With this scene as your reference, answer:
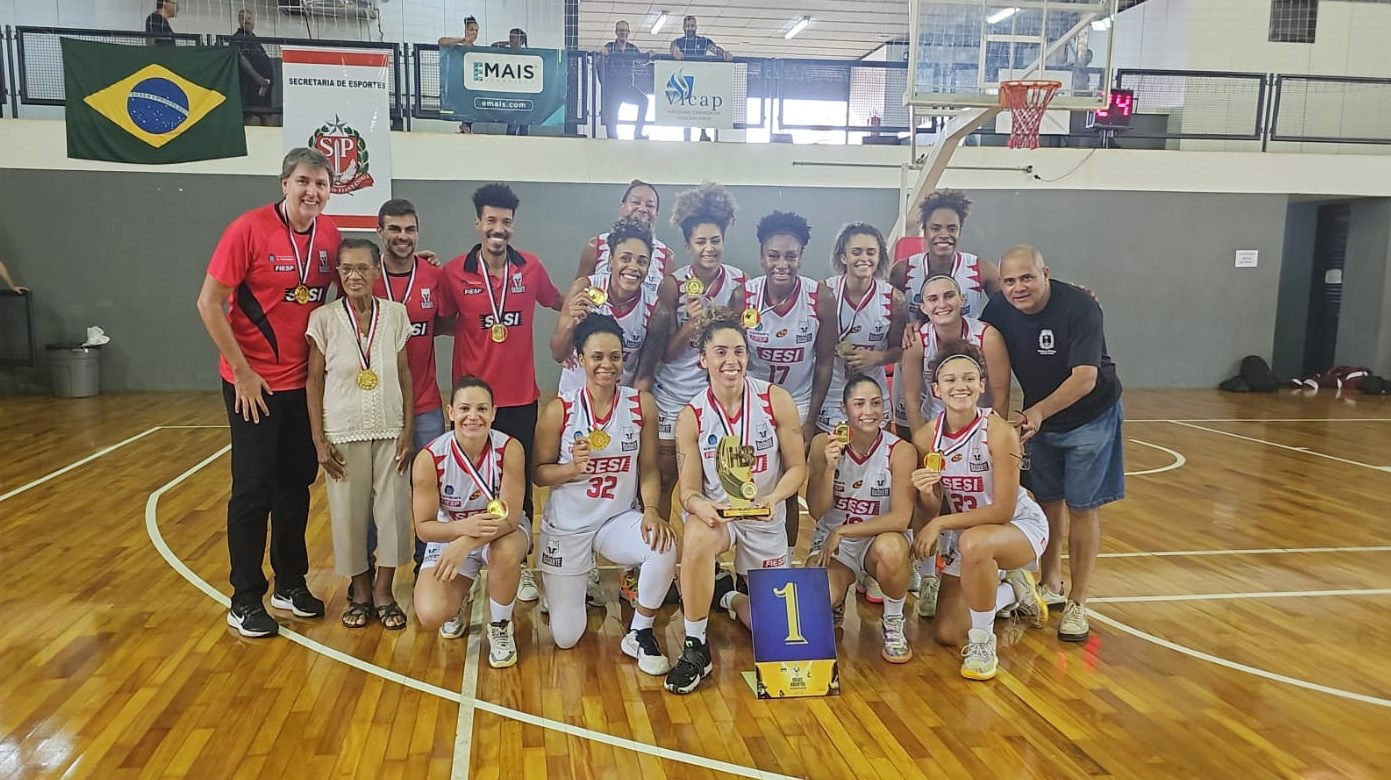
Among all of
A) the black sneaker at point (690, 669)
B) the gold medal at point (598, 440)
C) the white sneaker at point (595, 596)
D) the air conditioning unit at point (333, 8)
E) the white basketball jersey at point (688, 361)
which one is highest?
the air conditioning unit at point (333, 8)

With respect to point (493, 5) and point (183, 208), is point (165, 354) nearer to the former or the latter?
point (183, 208)

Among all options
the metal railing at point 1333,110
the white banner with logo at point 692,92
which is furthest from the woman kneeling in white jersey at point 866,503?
the metal railing at point 1333,110

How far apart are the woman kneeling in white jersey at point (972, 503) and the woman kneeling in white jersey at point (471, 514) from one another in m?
1.47

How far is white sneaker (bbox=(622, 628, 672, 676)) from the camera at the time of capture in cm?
→ 331

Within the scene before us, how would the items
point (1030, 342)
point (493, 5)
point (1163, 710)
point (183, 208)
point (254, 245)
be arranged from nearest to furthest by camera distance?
point (1163, 710) → point (254, 245) → point (1030, 342) → point (183, 208) → point (493, 5)

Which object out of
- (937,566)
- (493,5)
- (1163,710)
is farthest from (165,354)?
(1163,710)

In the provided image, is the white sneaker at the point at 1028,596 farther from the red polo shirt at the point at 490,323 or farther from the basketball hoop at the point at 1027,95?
the basketball hoop at the point at 1027,95

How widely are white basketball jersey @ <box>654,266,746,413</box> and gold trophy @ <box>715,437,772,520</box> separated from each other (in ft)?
2.37

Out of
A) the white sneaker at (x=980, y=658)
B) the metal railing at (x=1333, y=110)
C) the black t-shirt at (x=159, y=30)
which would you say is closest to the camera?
the white sneaker at (x=980, y=658)

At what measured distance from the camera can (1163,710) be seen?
10.1 feet

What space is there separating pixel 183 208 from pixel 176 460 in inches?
173

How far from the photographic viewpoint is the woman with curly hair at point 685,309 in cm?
390

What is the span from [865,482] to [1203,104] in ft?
34.3

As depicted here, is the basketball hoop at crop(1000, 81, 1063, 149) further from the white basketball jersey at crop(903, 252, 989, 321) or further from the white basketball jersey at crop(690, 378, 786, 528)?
the white basketball jersey at crop(690, 378, 786, 528)
